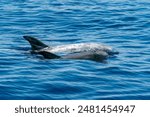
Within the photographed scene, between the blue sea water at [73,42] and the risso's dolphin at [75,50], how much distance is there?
334mm

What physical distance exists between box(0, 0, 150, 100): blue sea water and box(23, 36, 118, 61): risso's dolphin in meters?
0.33

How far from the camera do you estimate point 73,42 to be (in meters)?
21.3

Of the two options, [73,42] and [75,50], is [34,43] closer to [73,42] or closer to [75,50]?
[75,50]

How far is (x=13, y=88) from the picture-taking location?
14414mm

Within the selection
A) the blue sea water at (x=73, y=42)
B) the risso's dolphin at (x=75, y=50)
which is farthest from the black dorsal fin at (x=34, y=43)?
the blue sea water at (x=73, y=42)

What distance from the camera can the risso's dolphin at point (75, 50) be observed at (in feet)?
59.4

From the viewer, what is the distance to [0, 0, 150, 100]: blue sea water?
47.2 ft

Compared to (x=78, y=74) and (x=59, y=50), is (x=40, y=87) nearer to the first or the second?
(x=78, y=74)

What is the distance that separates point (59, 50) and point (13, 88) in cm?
551

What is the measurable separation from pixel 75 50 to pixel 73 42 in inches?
56.2

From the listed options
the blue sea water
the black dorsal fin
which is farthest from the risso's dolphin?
the blue sea water

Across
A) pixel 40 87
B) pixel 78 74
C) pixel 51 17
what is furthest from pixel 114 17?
pixel 40 87

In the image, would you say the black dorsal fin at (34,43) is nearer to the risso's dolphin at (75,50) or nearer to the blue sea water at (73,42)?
the risso's dolphin at (75,50)

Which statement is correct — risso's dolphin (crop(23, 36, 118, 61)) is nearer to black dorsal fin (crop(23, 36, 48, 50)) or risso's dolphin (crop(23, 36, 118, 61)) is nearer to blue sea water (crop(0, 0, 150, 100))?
black dorsal fin (crop(23, 36, 48, 50))
